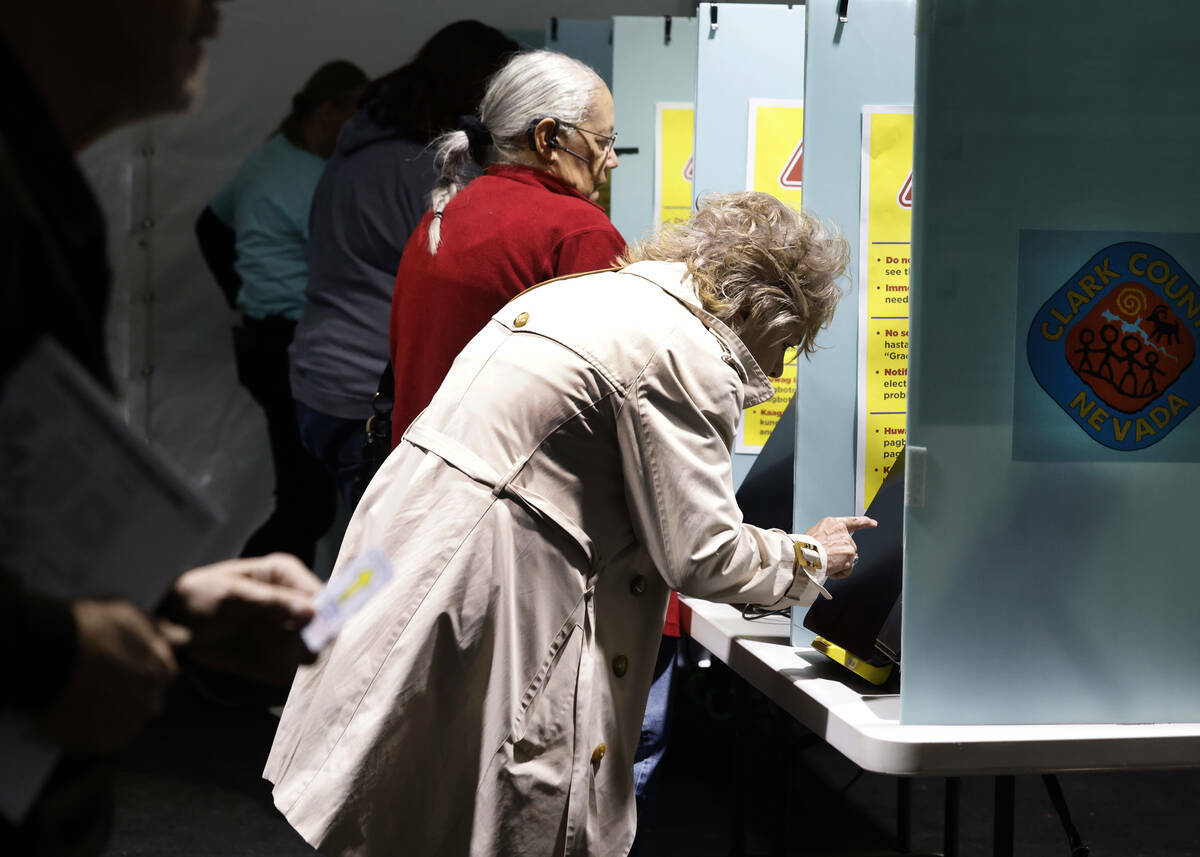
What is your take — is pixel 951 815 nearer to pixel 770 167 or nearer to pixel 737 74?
pixel 770 167

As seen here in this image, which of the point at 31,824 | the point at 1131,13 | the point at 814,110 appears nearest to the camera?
the point at 31,824

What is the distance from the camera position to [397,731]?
4.87 feet

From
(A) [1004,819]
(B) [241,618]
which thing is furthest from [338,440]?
(B) [241,618]

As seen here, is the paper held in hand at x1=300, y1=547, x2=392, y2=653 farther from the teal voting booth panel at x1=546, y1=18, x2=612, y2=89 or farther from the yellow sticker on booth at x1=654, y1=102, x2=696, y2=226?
the teal voting booth panel at x1=546, y1=18, x2=612, y2=89

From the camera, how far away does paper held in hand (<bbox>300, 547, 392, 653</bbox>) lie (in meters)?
0.70

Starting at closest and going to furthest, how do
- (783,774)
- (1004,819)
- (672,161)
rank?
(1004,819), (783,774), (672,161)

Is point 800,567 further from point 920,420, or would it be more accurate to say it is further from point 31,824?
point 31,824

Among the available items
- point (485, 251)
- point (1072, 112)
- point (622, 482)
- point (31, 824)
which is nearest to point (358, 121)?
point (485, 251)

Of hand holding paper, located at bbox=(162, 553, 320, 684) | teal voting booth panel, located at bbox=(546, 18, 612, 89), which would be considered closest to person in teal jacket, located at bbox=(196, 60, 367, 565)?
teal voting booth panel, located at bbox=(546, 18, 612, 89)

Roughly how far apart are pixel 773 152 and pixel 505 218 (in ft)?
2.44

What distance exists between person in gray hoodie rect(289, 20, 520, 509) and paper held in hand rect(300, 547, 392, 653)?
6.47ft

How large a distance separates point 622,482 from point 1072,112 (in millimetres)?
642

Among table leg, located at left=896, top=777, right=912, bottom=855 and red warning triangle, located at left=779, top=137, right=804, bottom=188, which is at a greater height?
red warning triangle, located at left=779, top=137, right=804, bottom=188

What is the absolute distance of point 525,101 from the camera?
211 cm
